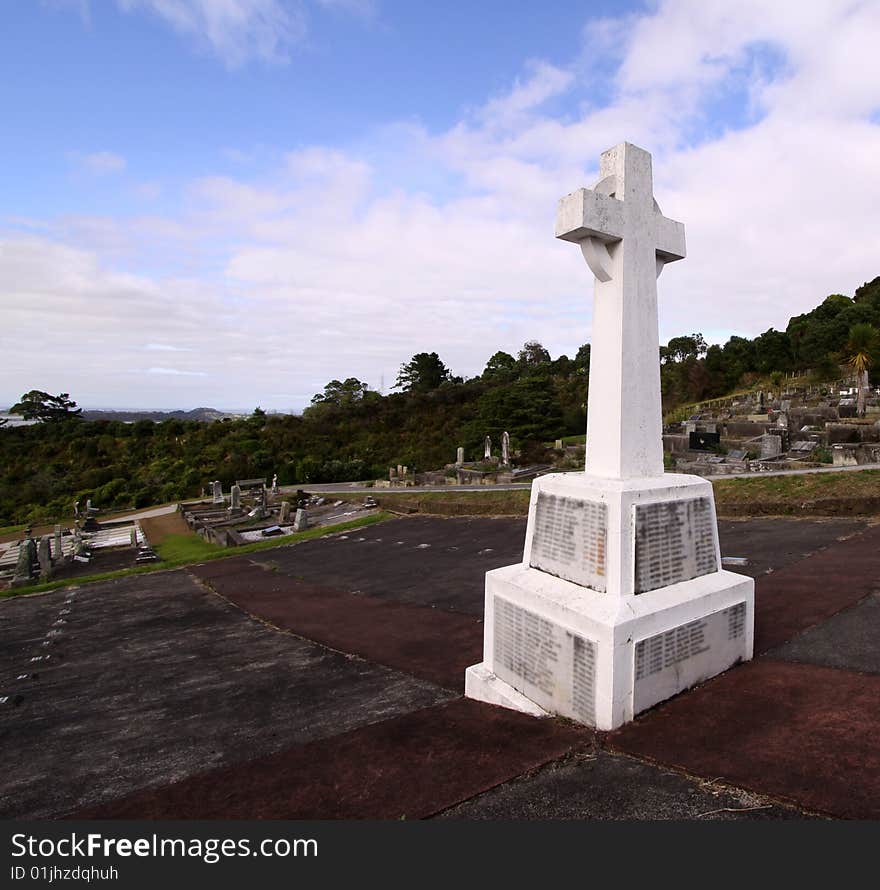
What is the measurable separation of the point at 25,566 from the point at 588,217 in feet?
56.4

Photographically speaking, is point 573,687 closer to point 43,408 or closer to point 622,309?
point 622,309

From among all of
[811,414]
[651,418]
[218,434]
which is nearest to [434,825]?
[651,418]

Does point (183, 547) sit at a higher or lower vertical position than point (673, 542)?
lower

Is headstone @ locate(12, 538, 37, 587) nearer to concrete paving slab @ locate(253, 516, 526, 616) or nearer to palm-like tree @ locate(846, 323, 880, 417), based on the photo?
concrete paving slab @ locate(253, 516, 526, 616)

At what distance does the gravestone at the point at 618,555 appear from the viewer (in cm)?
344

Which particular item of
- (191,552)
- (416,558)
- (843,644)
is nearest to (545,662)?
(843,644)

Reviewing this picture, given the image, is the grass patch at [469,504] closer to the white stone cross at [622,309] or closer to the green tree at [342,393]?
the white stone cross at [622,309]

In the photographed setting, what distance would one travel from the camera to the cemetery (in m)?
2.77

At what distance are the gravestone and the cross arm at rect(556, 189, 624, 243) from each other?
0.01 m

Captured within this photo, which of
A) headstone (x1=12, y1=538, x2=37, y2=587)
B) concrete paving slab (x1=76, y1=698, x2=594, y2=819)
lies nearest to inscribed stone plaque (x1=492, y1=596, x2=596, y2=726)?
concrete paving slab (x1=76, y1=698, x2=594, y2=819)

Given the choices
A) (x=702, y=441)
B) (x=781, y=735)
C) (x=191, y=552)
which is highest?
(x=702, y=441)

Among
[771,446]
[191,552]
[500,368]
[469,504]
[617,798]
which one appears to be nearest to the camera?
[617,798]

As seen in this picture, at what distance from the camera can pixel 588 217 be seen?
12.4ft

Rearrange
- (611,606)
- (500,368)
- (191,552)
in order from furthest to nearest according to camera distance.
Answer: (500,368) → (191,552) → (611,606)
